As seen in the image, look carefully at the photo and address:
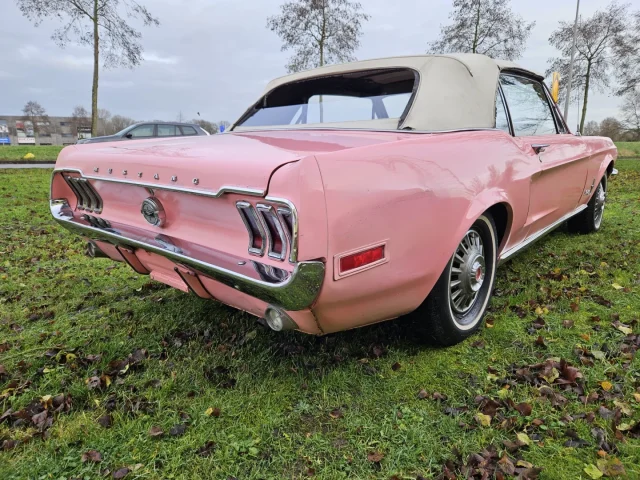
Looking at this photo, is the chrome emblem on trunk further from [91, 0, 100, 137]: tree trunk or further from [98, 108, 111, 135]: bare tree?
[98, 108, 111, 135]: bare tree

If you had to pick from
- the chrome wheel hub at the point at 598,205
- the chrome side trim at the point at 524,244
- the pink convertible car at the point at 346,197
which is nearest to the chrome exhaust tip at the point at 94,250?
the pink convertible car at the point at 346,197

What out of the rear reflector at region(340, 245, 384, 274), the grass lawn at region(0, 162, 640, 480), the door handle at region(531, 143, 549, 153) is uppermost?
the door handle at region(531, 143, 549, 153)

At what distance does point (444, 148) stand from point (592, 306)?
5.66ft

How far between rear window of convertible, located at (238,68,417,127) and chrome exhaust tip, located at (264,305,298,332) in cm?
129

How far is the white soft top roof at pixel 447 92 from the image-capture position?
241 centimetres

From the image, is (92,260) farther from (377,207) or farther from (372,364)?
(377,207)

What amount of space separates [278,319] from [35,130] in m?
58.2

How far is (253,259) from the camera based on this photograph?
1801mm

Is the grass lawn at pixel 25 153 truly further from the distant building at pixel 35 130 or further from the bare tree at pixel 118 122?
the distant building at pixel 35 130

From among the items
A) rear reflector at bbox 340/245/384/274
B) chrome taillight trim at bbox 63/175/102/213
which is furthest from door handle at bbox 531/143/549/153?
chrome taillight trim at bbox 63/175/102/213

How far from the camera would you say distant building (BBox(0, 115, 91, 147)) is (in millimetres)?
50031

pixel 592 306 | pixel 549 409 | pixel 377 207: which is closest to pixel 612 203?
pixel 592 306

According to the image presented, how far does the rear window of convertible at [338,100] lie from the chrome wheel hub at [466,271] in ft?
2.58

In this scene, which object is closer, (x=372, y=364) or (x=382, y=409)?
(x=382, y=409)
